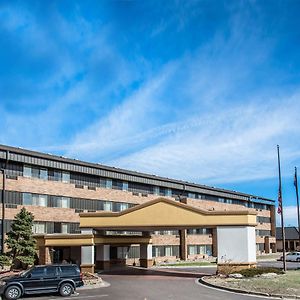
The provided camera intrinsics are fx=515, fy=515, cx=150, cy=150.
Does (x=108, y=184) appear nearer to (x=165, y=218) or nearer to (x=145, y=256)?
(x=145, y=256)

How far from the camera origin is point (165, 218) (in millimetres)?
41531

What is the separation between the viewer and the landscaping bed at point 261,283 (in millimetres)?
27047

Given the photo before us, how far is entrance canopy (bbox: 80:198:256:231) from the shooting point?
133ft

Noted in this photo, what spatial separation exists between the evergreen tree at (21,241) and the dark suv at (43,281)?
600 inches

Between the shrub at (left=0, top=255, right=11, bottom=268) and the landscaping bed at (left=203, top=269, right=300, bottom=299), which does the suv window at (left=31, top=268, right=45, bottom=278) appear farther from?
the shrub at (left=0, top=255, right=11, bottom=268)

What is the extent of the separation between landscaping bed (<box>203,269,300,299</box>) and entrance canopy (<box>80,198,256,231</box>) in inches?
199

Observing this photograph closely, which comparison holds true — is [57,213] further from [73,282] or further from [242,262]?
[73,282]

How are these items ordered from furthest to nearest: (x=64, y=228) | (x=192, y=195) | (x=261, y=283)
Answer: (x=192, y=195) → (x=64, y=228) → (x=261, y=283)

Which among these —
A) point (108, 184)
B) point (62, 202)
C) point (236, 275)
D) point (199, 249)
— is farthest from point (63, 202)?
point (199, 249)

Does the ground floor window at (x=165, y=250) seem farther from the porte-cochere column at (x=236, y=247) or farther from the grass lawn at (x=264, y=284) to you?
the grass lawn at (x=264, y=284)

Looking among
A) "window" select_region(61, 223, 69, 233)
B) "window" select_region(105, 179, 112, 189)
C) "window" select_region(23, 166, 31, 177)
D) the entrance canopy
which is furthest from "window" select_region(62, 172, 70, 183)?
the entrance canopy

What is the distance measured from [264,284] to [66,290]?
11.4 meters

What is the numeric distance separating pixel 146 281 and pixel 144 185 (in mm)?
34061

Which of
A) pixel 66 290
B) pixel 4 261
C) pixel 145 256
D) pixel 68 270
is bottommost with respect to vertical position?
pixel 66 290
